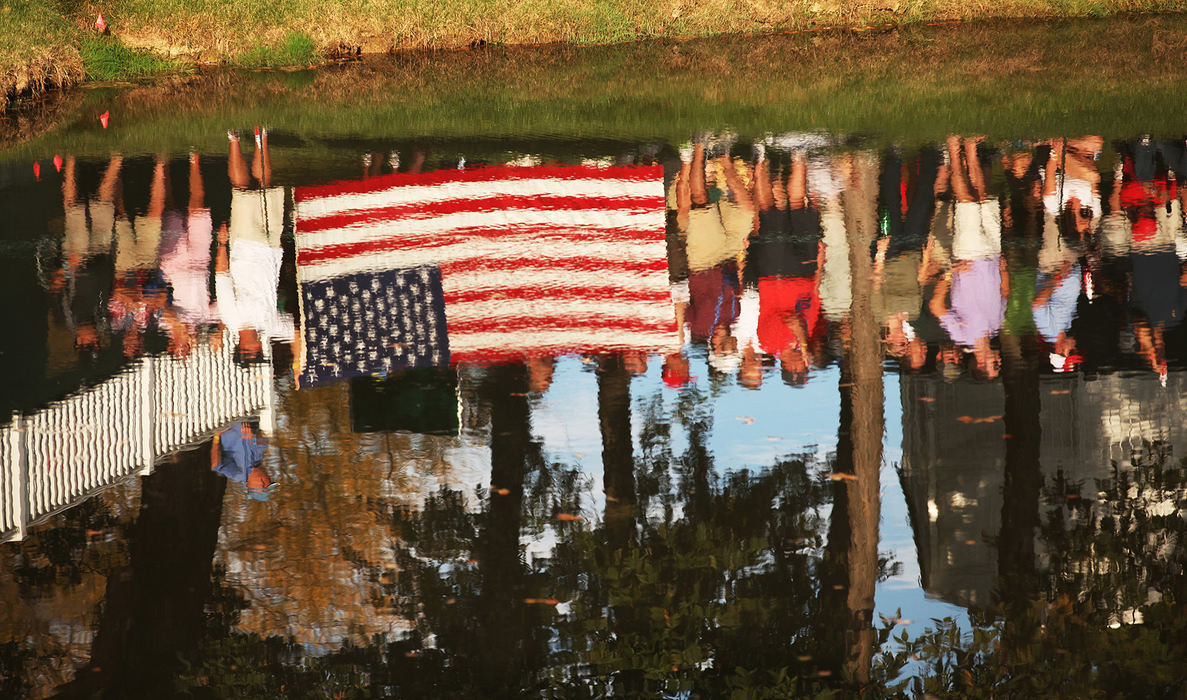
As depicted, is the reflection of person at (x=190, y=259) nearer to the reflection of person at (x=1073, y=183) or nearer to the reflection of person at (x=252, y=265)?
the reflection of person at (x=252, y=265)

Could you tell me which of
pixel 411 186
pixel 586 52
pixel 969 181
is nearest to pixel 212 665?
pixel 411 186

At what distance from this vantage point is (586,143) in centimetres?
1164

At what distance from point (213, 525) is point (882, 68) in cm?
1238

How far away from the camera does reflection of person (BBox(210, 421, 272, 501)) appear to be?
5.71 meters

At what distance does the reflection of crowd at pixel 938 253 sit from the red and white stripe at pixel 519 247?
26 cm

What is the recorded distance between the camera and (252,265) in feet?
27.7

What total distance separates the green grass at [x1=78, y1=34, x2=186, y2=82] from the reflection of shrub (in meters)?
0.88

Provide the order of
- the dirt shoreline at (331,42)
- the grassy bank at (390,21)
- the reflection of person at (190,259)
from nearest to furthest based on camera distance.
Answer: the reflection of person at (190,259)
the dirt shoreline at (331,42)
the grassy bank at (390,21)

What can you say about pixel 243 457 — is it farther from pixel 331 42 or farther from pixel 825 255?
pixel 331 42

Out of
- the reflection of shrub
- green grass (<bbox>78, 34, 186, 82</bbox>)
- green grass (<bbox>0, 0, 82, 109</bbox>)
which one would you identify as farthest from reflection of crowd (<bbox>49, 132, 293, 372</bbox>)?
the reflection of shrub

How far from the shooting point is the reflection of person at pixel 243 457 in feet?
18.7

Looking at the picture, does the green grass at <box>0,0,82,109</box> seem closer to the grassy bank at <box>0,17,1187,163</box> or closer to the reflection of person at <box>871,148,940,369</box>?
the grassy bank at <box>0,17,1187,163</box>

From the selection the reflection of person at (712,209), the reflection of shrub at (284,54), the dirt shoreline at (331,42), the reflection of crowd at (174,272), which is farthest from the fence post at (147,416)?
the reflection of shrub at (284,54)

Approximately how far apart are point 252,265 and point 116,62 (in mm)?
10221
